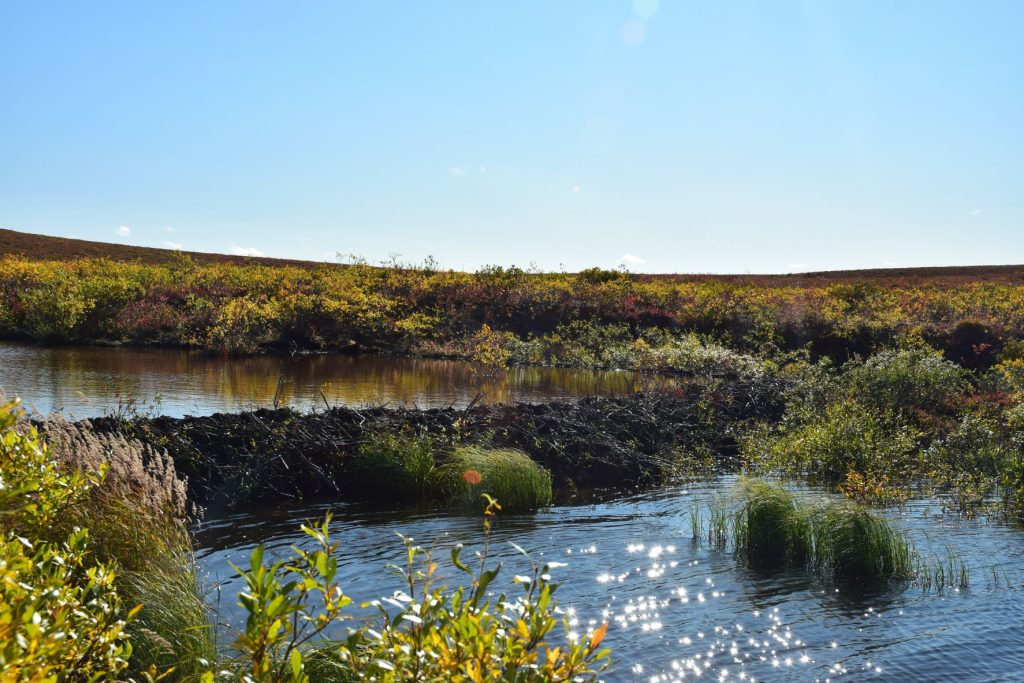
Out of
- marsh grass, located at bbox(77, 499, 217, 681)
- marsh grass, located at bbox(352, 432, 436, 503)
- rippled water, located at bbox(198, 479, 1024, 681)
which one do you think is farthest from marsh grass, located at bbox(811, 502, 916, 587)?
marsh grass, located at bbox(77, 499, 217, 681)

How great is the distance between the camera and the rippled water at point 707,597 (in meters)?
7.26

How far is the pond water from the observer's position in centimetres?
1997

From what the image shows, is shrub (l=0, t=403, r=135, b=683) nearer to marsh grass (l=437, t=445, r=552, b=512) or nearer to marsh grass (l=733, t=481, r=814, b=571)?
marsh grass (l=733, t=481, r=814, b=571)

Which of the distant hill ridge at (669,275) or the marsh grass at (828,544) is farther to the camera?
the distant hill ridge at (669,275)

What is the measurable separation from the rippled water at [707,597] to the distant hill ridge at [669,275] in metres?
57.7

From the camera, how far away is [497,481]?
12.4 metres

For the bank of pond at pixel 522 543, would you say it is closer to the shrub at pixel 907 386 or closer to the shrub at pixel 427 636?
the shrub at pixel 427 636

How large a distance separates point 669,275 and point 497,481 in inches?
2535

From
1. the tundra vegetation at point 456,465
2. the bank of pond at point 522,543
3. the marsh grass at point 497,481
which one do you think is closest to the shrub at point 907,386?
the tundra vegetation at point 456,465

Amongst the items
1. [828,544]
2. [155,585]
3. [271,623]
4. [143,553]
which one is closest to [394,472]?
[143,553]

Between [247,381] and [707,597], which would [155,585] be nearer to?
[707,597]

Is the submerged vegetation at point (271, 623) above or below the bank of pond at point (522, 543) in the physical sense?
above

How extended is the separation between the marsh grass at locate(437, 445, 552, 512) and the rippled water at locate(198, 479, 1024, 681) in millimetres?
569

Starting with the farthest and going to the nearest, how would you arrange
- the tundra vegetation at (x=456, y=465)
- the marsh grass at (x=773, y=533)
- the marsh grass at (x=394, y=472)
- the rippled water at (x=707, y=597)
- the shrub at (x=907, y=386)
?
the shrub at (x=907, y=386), the marsh grass at (x=394, y=472), the marsh grass at (x=773, y=533), the rippled water at (x=707, y=597), the tundra vegetation at (x=456, y=465)
